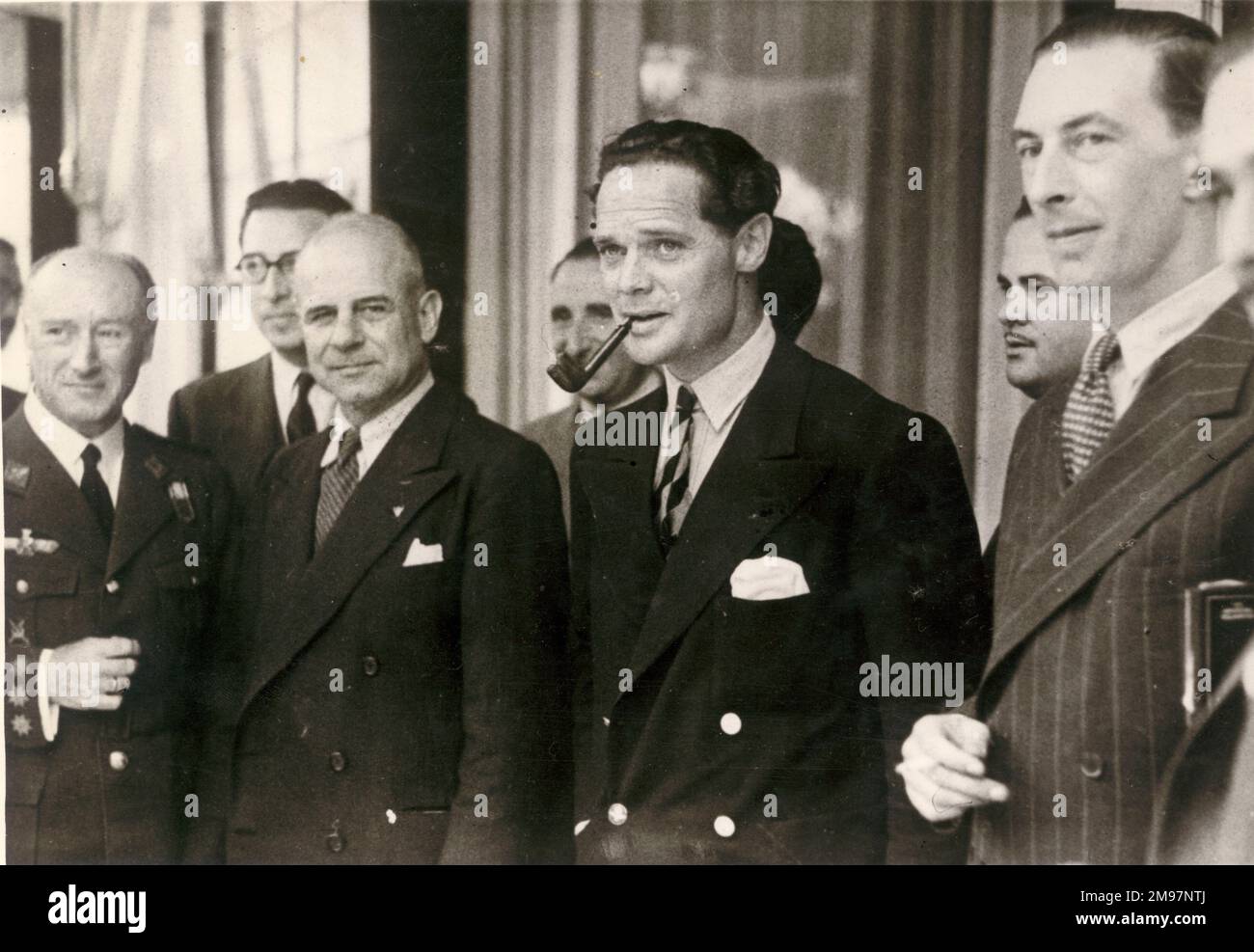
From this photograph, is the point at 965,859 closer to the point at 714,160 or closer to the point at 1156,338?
the point at 1156,338

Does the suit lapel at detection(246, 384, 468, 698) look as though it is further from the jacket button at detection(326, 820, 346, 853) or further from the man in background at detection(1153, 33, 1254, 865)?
the man in background at detection(1153, 33, 1254, 865)

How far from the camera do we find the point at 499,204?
11.8 ft

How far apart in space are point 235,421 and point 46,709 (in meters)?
0.98

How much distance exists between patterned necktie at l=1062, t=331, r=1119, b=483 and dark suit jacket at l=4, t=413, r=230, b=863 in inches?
94.1

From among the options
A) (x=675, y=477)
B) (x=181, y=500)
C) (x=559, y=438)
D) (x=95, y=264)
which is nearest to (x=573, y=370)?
(x=559, y=438)

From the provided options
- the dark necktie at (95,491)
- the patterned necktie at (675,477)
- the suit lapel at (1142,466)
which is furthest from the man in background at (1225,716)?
the dark necktie at (95,491)

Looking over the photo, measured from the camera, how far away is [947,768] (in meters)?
3.45

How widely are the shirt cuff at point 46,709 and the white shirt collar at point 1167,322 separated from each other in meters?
3.10

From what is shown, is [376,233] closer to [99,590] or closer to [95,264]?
[95,264]

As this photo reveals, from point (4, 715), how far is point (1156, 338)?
3418 mm

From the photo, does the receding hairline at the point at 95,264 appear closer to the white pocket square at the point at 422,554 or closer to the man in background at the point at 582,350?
the white pocket square at the point at 422,554

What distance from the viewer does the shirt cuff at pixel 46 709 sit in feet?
11.9

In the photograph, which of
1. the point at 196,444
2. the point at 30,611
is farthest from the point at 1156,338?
the point at 30,611

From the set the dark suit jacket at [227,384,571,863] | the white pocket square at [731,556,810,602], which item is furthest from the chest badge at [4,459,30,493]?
the white pocket square at [731,556,810,602]
